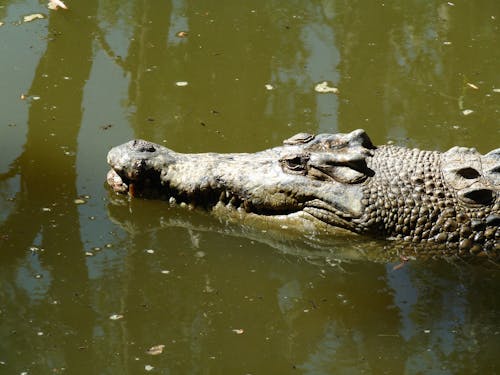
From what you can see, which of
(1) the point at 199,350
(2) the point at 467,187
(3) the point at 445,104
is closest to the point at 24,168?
(1) the point at 199,350

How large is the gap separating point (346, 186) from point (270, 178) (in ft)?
2.06

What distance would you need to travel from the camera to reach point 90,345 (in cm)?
613

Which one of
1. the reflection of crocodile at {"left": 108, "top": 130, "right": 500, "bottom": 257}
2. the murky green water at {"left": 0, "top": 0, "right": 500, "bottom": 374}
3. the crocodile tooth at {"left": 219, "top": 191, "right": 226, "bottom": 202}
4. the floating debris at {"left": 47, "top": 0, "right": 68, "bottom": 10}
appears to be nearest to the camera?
the murky green water at {"left": 0, "top": 0, "right": 500, "bottom": 374}

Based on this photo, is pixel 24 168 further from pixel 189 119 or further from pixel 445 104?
pixel 445 104

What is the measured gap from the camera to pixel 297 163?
7.86m

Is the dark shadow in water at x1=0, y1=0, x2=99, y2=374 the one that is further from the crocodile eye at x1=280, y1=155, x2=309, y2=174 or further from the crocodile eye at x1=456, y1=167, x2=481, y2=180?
the crocodile eye at x1=456, y1=167, x2=481, y2=180

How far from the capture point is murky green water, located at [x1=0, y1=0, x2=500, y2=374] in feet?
20.7

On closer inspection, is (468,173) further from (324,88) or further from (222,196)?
(324,88)

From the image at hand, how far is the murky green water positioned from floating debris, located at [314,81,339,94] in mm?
81

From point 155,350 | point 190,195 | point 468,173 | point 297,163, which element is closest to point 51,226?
point 190,195

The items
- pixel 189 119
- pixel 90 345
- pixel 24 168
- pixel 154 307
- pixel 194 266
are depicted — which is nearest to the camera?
pixel 90 345

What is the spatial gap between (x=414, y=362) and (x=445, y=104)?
485 centimetres

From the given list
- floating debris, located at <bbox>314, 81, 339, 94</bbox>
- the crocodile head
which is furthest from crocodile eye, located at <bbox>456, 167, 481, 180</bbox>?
floating debris, located at <bbox>314, 81, 339, 94</bbox>

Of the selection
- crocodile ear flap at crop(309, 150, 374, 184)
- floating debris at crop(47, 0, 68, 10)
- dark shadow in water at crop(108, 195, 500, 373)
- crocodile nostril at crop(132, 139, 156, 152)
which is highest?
floating debris at crop(47, 0, 68, 10)
